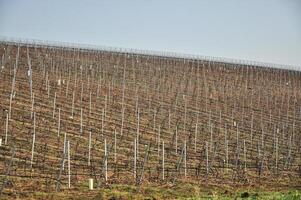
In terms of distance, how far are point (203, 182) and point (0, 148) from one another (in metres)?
8.08

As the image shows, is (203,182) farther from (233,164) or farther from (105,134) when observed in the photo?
(105,134)

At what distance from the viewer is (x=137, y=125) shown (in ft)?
88.5

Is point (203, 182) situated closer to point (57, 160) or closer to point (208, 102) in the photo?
point (57, 160)

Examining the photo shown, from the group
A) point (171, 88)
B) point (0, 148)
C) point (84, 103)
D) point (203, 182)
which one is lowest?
point (203, 182)

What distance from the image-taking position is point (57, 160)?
1956 centimetres

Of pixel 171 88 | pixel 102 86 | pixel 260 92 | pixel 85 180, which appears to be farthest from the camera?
pixel 260 92

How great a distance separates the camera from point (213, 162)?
72.8 ft

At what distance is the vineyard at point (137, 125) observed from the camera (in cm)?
1900

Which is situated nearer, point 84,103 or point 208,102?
point 84,103

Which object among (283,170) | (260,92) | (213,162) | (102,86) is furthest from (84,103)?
(260,92)

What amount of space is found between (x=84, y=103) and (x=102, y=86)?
20.4 feet

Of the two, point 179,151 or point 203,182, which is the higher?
point 179,151

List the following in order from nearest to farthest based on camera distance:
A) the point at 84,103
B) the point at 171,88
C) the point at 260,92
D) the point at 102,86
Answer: the point at 84,103 < the point at 102,86 < the point at 171,88 < the point at 260,92

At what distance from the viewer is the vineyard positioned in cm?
1900
